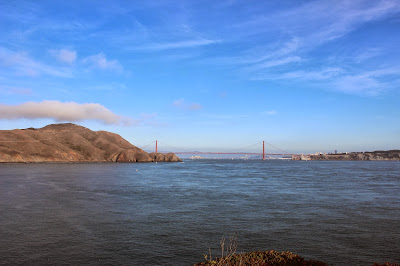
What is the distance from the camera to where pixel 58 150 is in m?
151

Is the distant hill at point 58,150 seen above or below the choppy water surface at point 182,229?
above

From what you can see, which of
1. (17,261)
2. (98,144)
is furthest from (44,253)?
(98,144)

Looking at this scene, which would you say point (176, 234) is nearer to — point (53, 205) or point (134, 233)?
point (134, 233)

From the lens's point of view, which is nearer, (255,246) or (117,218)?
(255,246)

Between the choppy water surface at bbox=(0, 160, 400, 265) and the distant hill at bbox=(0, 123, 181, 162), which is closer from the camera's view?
the choppy water surface at bbox=(0, 160, 400, 265)

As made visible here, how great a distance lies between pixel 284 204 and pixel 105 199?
15.4m

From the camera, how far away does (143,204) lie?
2448 centimetres

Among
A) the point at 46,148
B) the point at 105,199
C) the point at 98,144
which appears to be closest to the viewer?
the point at 105,199

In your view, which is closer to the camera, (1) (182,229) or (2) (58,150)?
(1) (182,229)

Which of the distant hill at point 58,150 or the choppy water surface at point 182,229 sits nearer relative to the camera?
the choppy water surface at point 182,229

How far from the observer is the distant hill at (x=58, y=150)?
133 metres

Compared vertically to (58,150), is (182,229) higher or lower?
lower

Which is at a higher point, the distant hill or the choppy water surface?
the distant hill

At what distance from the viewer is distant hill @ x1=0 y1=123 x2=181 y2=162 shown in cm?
13325
